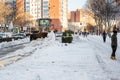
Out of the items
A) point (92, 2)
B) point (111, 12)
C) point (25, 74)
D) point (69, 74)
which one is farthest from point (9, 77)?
point (92, 2)

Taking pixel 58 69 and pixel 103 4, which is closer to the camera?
pixel 58 69

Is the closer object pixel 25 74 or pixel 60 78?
pixel 60 78

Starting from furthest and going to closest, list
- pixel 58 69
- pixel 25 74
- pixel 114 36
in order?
1. pixel 114 36
2. pixel 58 69
3. pixel 25 74

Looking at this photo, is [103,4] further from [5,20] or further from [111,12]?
[5,20]

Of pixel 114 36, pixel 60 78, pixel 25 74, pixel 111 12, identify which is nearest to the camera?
pixel 60 78

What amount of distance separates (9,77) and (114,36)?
1120 cm

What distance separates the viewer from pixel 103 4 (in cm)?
8250

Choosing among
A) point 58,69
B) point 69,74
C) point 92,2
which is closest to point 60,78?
point 69,74

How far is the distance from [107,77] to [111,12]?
67034 millimetres

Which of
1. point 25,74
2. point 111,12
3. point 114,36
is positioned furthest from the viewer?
point 111,12

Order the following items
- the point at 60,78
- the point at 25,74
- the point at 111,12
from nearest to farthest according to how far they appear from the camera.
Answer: the point at 60,78 < the point at 25,74 < the point at 111,12

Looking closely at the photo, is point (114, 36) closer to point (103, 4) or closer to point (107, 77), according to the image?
point (107, 77)

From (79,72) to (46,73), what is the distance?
4.26 ft

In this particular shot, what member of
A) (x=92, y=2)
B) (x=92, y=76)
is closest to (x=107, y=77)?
(x=92, y=76)
